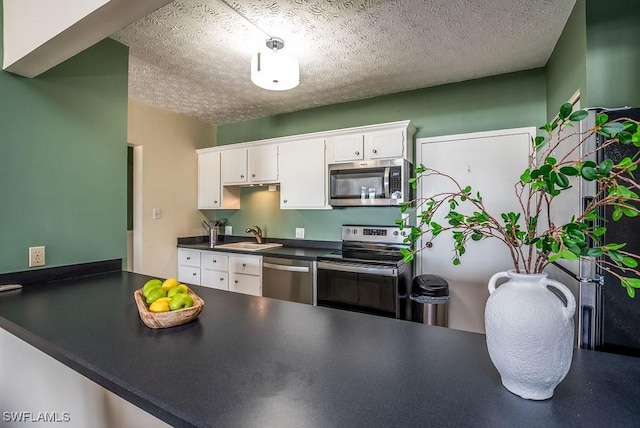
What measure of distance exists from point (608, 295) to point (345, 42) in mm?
2056

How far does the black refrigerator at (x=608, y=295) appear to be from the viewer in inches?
46.9

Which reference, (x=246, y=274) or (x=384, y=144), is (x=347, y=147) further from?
(x=246, y=274)

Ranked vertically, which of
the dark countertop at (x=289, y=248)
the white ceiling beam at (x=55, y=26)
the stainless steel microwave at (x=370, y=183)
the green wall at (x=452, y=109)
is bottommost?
the dark countertop at (x=289, y=248)

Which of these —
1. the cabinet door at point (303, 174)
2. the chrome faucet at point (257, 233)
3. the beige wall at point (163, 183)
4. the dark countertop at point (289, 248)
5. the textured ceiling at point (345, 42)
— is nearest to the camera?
the textured ceiling at point (345, 42)

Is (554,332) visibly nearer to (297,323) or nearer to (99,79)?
(297,323)

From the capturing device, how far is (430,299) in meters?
2.30

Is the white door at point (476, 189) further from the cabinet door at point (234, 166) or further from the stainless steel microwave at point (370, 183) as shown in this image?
the cabinet door at point (234, 166)

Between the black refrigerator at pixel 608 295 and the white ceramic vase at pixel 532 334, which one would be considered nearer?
the white ceramic vase at pixel 532 334

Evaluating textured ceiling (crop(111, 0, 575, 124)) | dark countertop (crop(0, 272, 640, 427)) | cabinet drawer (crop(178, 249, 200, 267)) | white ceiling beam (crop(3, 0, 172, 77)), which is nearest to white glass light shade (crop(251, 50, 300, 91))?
textured ceiling (crop(111, 0, 575, 124))

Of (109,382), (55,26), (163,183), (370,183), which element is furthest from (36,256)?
(370,183)

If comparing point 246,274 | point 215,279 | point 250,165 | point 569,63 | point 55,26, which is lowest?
point 215,279

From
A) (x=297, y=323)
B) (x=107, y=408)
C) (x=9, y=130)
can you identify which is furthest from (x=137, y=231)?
(x=297, y=323)

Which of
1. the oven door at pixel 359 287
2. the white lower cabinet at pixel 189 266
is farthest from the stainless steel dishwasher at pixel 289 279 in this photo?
the white lower cabinet at pixel 189 266

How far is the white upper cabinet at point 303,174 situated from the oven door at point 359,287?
75 cm
